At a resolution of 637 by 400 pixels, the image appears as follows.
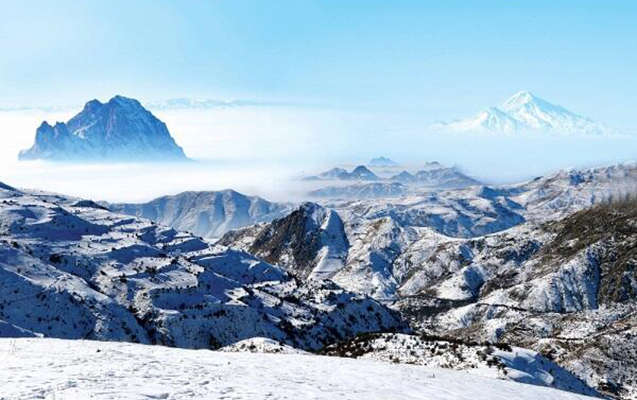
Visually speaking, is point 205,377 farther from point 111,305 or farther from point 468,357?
point 111,305

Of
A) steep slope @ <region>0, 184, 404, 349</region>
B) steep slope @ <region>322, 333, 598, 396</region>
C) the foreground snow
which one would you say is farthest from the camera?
steep slope @ <region>0, 184, 404, 349</region>

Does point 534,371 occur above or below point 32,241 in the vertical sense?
above

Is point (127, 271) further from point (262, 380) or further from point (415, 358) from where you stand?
point (262, 380)

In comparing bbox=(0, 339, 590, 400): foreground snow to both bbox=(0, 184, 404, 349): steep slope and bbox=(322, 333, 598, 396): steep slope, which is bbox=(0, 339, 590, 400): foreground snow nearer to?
bbox=(322, 333, 598, 396): steep slope

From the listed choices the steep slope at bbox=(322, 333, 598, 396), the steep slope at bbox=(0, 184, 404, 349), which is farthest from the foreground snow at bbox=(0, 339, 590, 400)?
→ the steep slope at bbox=(0, 184, 404, 349)

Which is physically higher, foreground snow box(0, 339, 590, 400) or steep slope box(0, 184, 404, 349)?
foreground snow box(0, 339, 590, 400)

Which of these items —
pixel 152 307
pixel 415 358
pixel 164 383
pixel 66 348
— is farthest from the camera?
pixel 152 307

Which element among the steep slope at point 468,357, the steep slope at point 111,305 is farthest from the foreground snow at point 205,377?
the steep slope at point 111,305

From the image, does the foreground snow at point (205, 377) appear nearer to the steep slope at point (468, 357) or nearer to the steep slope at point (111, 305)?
the steep slope at point (468, 357)

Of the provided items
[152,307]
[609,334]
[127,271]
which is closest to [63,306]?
[152,307]
